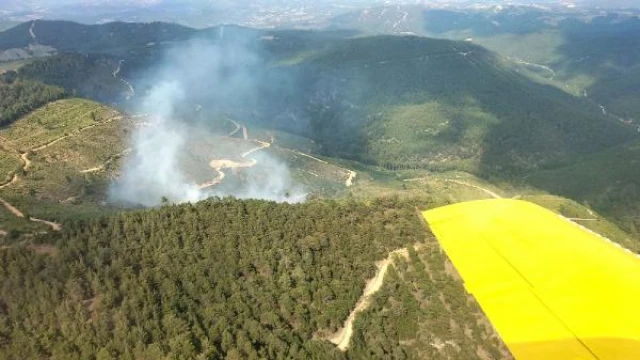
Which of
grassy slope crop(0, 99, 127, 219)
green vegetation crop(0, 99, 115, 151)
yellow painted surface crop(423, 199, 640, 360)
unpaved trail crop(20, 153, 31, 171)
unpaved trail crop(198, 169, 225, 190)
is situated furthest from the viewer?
unpaved trail crop(198, 169, 225, 190)

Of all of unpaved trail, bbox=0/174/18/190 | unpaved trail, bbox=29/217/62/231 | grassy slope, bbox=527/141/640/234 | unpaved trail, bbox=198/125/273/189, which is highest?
unpaved trail, bbox=29/217/62/231

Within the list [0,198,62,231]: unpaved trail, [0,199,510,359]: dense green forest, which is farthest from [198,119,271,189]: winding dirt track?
[0,198,62,231]: unpaved trail

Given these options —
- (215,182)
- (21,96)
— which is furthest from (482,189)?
(21,96)

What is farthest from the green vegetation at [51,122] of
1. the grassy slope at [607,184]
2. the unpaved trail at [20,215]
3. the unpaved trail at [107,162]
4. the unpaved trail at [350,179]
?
the grassy slope at [607,184]

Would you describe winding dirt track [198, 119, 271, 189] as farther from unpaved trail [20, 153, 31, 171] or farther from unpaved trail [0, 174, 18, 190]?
unpaved trail [0, 174, 18, 190]

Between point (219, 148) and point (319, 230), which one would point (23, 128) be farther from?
point (319, 230)

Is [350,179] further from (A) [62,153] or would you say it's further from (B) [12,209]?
(B) [12,209]

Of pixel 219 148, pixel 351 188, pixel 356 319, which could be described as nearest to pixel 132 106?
pixel 219 148
